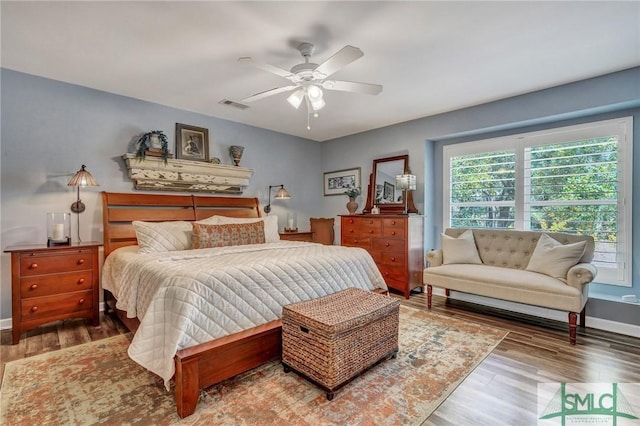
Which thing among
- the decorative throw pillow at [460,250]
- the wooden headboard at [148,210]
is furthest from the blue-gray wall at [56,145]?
the decorative throw pillow at [460,250]

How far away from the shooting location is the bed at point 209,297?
71.6 inches

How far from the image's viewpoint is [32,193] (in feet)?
10.3

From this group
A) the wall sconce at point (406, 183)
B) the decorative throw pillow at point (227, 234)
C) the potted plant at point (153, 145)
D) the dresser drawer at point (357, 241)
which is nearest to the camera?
the decorative throw pillow at point (227, 234)

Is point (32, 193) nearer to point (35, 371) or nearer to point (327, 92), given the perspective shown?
point (35, 371)

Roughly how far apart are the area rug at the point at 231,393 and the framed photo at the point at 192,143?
253 centimetres

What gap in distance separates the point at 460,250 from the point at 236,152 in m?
3.39

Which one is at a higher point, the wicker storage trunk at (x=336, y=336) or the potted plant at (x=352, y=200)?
the potted plant at (x=352, y=200)

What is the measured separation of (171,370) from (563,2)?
3367 mm

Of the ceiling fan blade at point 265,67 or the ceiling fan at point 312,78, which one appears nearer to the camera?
the ceiling fan blade at point 265,67

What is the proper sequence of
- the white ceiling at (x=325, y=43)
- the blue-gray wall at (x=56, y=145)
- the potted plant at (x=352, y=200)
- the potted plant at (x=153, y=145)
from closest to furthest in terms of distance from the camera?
1. the white ceiling at (x=325, y=43)
2. the blue-gray wall at (x=56, y=145)
3. the potted plant at (x=153, y=145)
4. the potted plant at (x=352, y=200)

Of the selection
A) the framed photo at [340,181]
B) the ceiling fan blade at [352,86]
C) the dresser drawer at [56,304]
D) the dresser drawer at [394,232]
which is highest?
the ceiling fan blade at [352,86]

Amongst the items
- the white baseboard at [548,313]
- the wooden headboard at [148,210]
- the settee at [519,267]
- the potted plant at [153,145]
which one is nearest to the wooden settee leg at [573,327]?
the settee at [519,267]

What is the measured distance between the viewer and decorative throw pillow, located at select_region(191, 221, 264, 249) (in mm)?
Result: 3250

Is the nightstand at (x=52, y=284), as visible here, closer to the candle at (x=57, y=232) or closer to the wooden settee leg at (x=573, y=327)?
the candle at (x=57, y=232)
